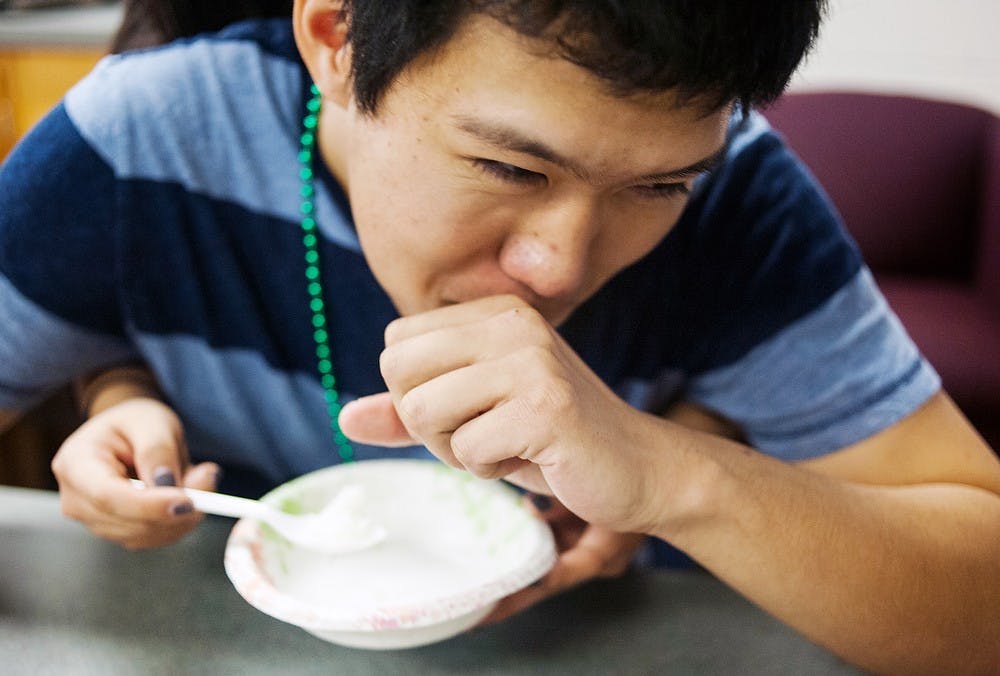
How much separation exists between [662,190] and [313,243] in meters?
0.45

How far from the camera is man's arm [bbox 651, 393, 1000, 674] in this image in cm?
91

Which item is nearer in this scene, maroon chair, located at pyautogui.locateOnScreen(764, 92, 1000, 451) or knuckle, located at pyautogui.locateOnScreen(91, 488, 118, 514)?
knuckle, located at pyautogui.locateOnScreen(91, 488, 118, 514)

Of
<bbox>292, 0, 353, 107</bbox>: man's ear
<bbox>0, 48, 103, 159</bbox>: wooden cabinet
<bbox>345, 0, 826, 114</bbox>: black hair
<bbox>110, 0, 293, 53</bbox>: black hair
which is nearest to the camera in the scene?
<bbox>345, 0, 826, 114</bbox>: black hair

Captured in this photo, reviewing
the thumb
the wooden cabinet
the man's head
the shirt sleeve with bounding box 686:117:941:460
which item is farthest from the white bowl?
the wooden cabinet

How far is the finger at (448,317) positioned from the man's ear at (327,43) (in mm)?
223

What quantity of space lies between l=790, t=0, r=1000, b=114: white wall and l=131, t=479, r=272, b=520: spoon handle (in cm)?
284

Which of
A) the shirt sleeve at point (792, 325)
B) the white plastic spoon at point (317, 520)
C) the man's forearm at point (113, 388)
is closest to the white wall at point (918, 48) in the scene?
the shirt sleeve at point (792, 325)

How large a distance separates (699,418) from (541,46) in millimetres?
653

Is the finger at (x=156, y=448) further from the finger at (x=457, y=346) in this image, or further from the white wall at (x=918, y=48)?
the white wall at (x=918, y=48)

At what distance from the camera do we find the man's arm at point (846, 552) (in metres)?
0.91

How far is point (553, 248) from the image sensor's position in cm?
86

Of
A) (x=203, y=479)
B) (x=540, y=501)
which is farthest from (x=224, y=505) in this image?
(x=540, y=501)

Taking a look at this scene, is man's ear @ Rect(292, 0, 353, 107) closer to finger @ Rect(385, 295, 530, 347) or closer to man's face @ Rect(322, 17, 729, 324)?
man's face @ Rect(322, 17, 729, 324)

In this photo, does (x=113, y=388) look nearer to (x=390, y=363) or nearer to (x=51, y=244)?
(x=51, y=244)
